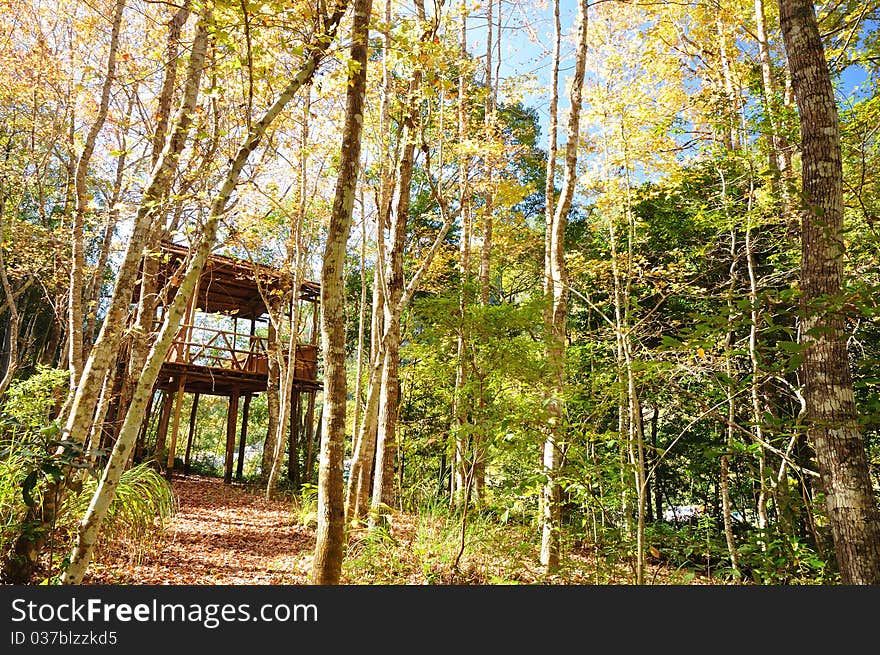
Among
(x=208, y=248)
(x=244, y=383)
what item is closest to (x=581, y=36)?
(x=208, y=248)

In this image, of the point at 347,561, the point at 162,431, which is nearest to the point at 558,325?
the point at 347,561

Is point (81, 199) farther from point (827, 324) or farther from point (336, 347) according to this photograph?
point (827, 324)

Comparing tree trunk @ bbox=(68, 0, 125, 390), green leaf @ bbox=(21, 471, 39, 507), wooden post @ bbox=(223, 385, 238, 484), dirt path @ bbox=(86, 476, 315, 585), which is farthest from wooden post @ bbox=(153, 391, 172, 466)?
green leaf @ bbox=(21, 471, 39, 507)

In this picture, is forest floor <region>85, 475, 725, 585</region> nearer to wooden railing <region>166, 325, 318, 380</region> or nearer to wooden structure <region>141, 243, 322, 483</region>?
wooden structure <region>141, 243, 322, 483</region>

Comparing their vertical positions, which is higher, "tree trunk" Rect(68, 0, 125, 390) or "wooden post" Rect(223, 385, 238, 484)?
"tree trunk" Rect(68, 0, 125, 390)

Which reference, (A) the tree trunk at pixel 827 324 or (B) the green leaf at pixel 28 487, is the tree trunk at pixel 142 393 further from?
(A) the tree trunk at pixel 827 324

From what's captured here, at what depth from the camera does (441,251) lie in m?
11.3

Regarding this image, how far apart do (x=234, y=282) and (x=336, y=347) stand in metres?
10.1

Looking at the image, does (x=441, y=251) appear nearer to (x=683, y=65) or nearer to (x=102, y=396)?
(x=683, y=65)

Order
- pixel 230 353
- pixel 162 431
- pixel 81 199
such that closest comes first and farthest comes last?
1. pixel 81 199
2. pixel 162 431
3. pixel 230 353

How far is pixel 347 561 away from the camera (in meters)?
4.21

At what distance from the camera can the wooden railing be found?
36.6ft

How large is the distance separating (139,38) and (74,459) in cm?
884

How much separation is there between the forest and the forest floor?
4cm
